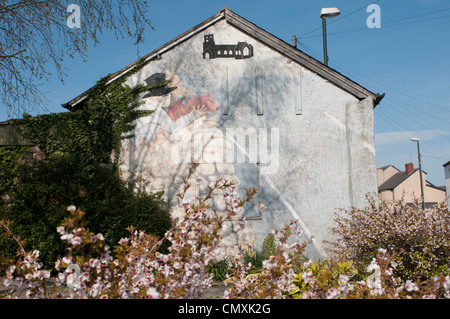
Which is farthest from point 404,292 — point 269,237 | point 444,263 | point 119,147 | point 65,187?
point 119,147

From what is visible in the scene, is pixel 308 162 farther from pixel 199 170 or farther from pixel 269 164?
pixel 199 170

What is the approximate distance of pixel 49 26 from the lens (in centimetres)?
874

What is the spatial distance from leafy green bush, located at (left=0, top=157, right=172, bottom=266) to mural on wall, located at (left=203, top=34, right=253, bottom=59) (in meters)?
4.56

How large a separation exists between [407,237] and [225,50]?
7221 millimetres

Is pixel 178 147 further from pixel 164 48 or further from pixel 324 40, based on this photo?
pixel 324 40

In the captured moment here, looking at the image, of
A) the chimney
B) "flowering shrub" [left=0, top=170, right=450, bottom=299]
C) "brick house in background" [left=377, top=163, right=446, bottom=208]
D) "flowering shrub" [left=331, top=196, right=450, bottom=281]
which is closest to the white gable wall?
"flowering shrub" [left=331, top=196, right=450, bottom=281]

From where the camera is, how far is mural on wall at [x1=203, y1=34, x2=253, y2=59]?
1101 cm

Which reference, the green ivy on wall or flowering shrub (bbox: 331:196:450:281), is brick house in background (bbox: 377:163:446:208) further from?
flowering shrub (bbox: 331:196:450:281)

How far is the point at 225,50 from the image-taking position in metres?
11.0

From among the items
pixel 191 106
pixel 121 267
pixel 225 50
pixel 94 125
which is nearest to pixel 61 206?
pixel 94 125

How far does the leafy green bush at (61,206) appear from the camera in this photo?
873cm

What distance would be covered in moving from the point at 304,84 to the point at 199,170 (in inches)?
154

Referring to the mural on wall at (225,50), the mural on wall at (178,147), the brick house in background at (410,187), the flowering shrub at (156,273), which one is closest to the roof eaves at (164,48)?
the mural on wall at (225,50)

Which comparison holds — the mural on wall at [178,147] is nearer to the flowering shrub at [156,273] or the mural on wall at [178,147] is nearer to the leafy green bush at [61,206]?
the leafy green bush at [61,206]
